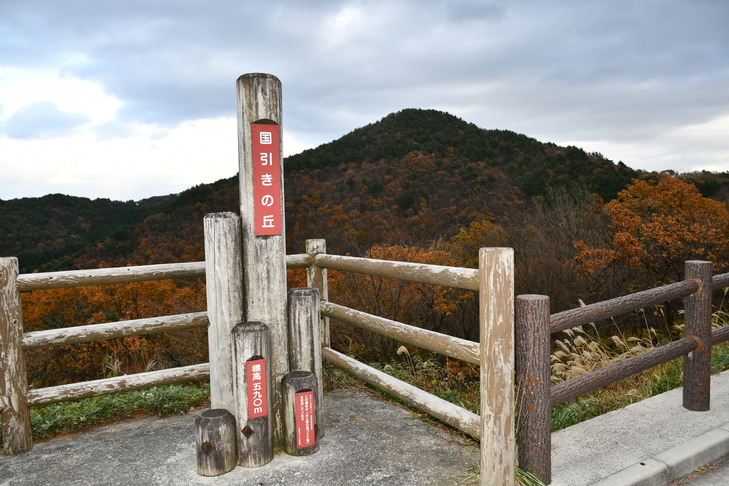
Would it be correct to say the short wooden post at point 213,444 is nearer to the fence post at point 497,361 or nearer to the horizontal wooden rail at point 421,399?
the horizontal wooden rail at point 421,399

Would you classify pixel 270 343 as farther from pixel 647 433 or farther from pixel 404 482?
pixel 647 433

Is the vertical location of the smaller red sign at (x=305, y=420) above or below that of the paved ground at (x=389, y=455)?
above

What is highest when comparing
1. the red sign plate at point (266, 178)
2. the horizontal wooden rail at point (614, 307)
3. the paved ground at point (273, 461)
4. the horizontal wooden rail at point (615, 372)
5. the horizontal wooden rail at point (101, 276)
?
the red sign plate at point (266, 178)

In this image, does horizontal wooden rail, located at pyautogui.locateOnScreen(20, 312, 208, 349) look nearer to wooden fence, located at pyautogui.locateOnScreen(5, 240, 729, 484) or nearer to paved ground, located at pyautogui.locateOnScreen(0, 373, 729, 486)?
wooden fence, located at pyautogui.locateOnScreen(5, 240, 729, 484)

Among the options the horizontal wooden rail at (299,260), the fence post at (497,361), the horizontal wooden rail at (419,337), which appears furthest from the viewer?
the horizontal wooden rail at (299,260)

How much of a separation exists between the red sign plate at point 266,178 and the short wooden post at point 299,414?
0.85 metres

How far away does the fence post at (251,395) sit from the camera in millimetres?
2572

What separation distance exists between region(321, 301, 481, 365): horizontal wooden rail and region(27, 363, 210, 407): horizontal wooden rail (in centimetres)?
108

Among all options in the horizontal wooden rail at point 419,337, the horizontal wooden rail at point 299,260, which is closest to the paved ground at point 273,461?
the horizontal wooden rail at point 419,337

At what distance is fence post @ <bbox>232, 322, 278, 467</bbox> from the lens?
A: 257cm

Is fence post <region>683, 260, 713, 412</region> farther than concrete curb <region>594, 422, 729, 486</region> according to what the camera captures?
Yes

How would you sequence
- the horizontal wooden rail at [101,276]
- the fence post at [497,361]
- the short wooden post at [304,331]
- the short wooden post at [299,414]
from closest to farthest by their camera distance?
the fence post at [497,361] < the short wooden post at [299,414] < the short wooden post at [304,331] < the horizontal wooden rail at [101,276]

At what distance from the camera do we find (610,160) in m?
37.6

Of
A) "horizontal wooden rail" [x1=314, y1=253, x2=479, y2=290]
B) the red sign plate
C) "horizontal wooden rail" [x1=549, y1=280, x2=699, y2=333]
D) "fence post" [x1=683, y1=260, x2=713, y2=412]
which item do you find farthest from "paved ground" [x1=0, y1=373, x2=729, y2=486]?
the red sign plate
